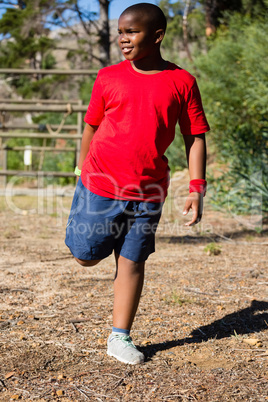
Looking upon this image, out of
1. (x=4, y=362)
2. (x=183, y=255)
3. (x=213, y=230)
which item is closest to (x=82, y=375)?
(x=4, y=362)

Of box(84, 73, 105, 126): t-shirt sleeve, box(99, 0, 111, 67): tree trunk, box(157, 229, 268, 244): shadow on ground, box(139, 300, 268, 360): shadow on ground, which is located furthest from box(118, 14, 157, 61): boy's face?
box(99, 0, 111, 67): tree trunk

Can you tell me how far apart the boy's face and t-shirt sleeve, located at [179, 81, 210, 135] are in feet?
0.92

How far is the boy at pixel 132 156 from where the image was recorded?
2.12m

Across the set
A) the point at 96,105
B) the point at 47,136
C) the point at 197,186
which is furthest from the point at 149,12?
the point at 47,136

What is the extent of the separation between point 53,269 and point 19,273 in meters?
0.28

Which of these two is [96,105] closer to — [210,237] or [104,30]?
[210,237]

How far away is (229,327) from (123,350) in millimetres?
756

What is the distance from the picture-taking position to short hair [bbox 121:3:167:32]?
2.11m

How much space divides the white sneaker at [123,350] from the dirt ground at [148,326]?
35mm

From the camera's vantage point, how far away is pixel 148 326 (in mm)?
2652

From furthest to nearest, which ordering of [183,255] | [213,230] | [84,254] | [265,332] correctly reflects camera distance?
1. [213,230]
2. [183,255]
3. [265,332]
4. [84,254]

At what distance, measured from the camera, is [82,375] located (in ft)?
6.64

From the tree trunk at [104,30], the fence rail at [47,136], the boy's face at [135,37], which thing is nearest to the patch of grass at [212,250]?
the boy's face at [135,37]

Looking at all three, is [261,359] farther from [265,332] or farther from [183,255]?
[183,255]
